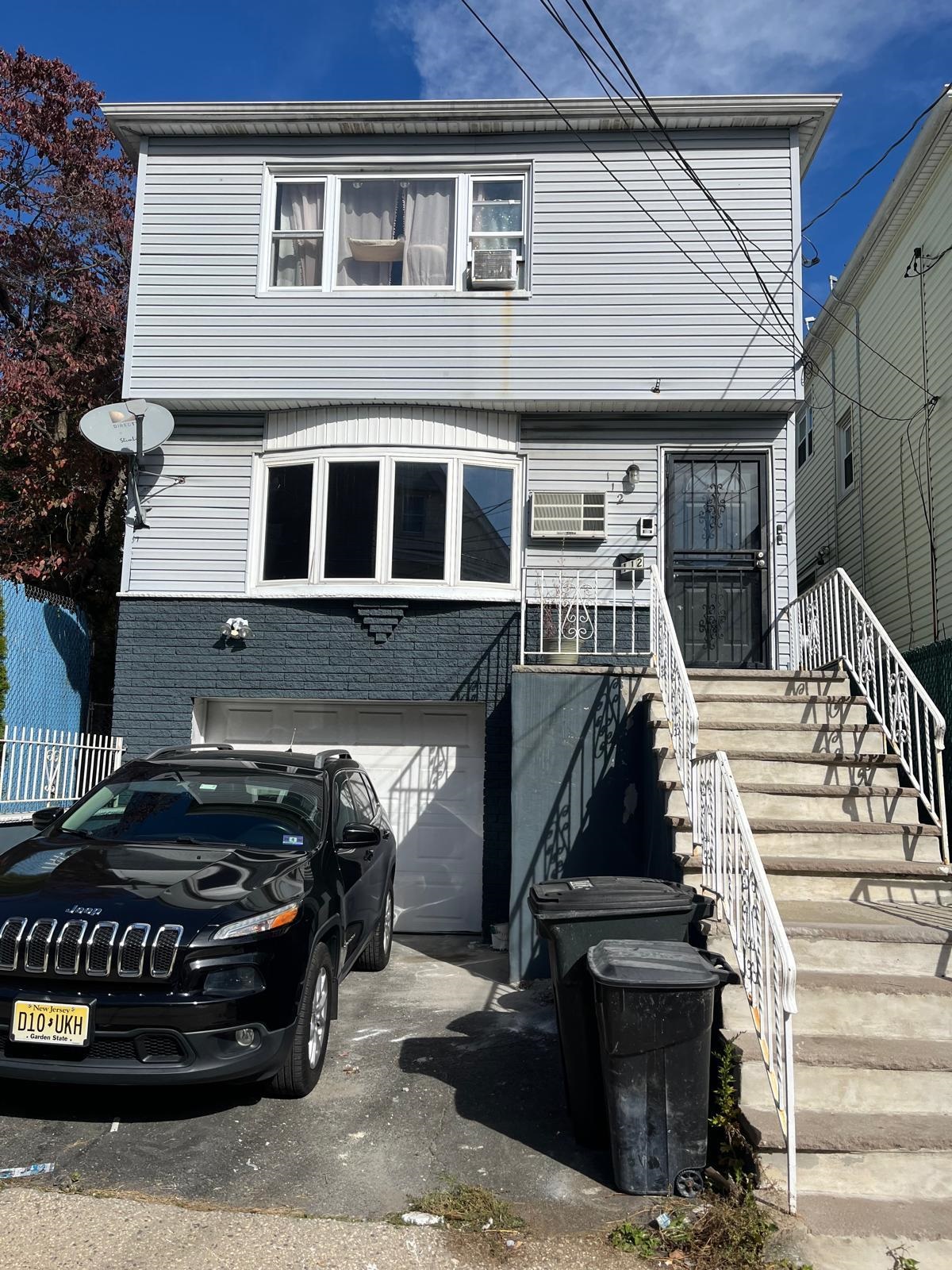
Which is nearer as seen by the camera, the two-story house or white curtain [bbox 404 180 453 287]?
the two-story house

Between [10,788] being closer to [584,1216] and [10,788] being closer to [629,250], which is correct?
[584,1216]

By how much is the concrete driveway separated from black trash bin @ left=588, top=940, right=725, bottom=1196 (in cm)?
19

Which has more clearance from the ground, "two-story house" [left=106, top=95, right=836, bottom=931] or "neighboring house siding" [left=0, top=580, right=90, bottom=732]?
"two-story house" [left=106, top=95, right=836, bottom=931]

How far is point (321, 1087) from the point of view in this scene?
5148 millimetres

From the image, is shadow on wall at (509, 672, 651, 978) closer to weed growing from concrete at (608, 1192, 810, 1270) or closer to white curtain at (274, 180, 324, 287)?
weed growing from concrete at (608, 1192, 810, 1270)

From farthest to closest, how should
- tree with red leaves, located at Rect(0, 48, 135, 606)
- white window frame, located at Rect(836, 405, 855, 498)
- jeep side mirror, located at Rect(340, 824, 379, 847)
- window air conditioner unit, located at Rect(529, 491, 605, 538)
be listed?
white window frame, located at Rect(836, 405, 855, 498) → tree with red leaves, located at Rect(0, 48, 135, 606) → window air conditioner unit, located at Rect(529, 491, 605, 538) → jeep side mirror, located at Rect(340, 824, 379, 847)

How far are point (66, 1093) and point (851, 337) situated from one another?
1381 centimetres

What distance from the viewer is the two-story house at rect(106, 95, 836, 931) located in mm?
9648

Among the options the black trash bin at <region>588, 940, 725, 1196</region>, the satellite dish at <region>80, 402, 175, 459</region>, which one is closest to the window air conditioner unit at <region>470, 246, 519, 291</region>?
the satellite dish at <region>80, 402, 175, 459</region>

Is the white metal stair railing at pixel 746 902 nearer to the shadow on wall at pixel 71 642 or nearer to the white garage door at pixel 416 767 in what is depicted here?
the white garage door at pixel 416 767

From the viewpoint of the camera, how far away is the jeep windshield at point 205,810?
556 centimetres

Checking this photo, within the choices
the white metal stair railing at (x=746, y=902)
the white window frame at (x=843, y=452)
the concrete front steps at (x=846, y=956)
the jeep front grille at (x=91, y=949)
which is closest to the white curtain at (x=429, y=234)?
the concrete front steps at (x=846, y=956)

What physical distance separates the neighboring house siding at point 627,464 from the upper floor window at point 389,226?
Result: 1.92 meters

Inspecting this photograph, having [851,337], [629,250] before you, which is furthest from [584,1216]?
[851,337]
